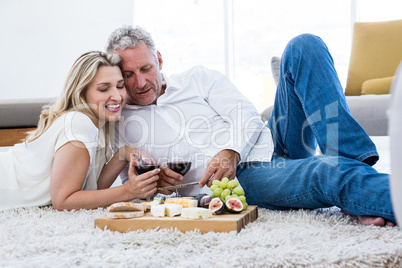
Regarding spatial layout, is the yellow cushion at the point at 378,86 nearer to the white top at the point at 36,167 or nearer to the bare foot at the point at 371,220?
the bare foot at the point at 371,220

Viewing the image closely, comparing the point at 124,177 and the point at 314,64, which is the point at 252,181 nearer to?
the point at 314,64

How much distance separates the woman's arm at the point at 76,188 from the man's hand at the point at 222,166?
Result: 0.23 metres

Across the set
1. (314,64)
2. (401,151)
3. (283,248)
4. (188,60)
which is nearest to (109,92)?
(314,64)

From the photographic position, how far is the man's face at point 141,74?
7.22 ft

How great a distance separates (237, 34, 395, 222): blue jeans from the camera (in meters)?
1.49

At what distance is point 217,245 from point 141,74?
1184 mm

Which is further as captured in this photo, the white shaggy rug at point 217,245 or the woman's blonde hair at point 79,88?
the woman's blonde hair at point 79,88

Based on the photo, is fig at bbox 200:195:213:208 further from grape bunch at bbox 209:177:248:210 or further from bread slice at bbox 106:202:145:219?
bread slice at bbox 106:202:145:219

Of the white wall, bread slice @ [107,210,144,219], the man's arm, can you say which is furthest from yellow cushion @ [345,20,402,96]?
the white wall

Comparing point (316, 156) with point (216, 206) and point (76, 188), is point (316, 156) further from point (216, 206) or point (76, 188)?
point (76, 188)

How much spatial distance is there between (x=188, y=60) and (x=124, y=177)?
14.6 feet

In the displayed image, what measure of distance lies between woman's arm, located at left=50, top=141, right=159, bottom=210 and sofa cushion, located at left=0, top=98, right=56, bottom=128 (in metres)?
1.43

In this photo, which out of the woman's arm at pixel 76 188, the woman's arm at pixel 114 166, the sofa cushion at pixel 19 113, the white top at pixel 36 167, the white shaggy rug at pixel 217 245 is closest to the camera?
the white shaggy rug at pixel 217 245

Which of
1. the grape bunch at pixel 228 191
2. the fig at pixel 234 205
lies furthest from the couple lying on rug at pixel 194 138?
the fig at pixel 234 205
